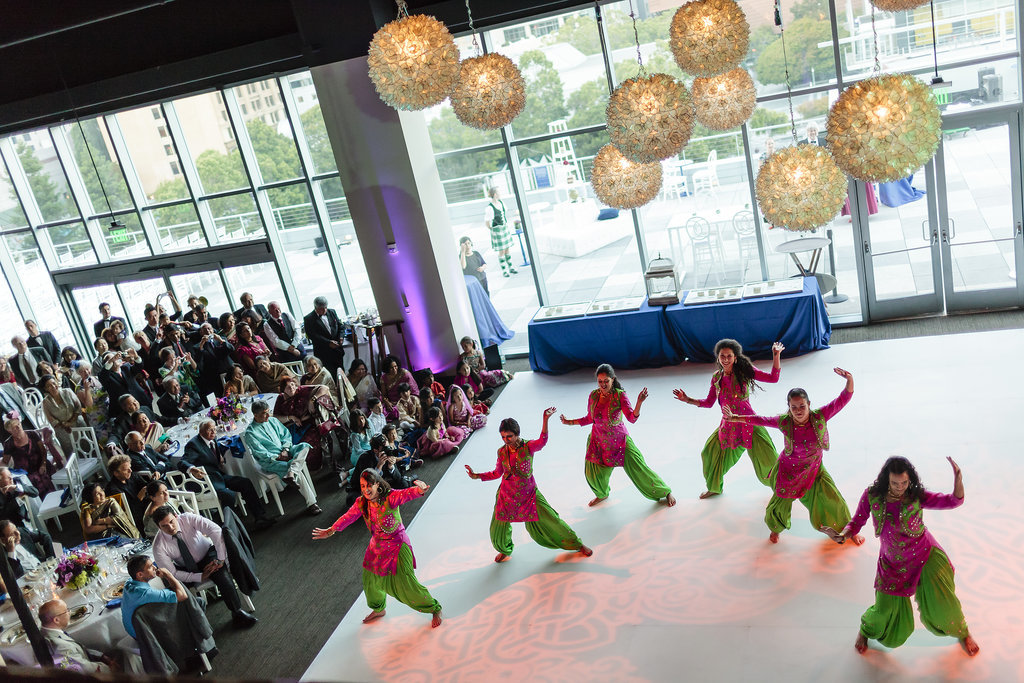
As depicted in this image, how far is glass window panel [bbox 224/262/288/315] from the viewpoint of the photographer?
13.4 metres

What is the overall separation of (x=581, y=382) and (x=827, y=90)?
4.55 m

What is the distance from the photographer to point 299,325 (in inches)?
531

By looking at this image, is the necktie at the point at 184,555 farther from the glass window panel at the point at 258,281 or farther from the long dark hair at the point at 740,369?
the glass window panel at the point at 258,281

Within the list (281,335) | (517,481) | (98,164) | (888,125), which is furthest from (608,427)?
(98,164)

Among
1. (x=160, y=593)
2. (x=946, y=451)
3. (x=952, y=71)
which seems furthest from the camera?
(x=952, y=71)

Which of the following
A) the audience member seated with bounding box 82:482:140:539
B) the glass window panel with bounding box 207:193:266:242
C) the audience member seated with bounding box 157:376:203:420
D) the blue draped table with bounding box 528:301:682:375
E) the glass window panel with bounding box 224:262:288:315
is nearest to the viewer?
the audience member seated with bounding box 82:482:140:539

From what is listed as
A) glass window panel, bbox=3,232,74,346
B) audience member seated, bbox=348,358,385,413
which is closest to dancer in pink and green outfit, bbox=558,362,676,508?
audience member seated, bbox=348,358,385,413

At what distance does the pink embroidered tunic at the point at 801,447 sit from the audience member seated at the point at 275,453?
471 centimetres

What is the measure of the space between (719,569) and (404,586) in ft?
7.92

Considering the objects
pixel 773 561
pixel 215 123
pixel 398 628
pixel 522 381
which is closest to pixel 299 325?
pixel 215 123

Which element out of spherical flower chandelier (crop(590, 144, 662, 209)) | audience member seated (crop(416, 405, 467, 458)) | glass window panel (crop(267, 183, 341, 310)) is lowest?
audience member seated (crop(416, 405, 467, 458))

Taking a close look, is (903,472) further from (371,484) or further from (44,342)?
(44,342)

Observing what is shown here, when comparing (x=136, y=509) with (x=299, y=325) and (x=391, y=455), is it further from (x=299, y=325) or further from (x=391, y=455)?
(x=299, y=325)

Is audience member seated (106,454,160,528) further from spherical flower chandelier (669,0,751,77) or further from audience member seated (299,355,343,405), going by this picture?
spherical flower chandelier (669,0,751,77)
